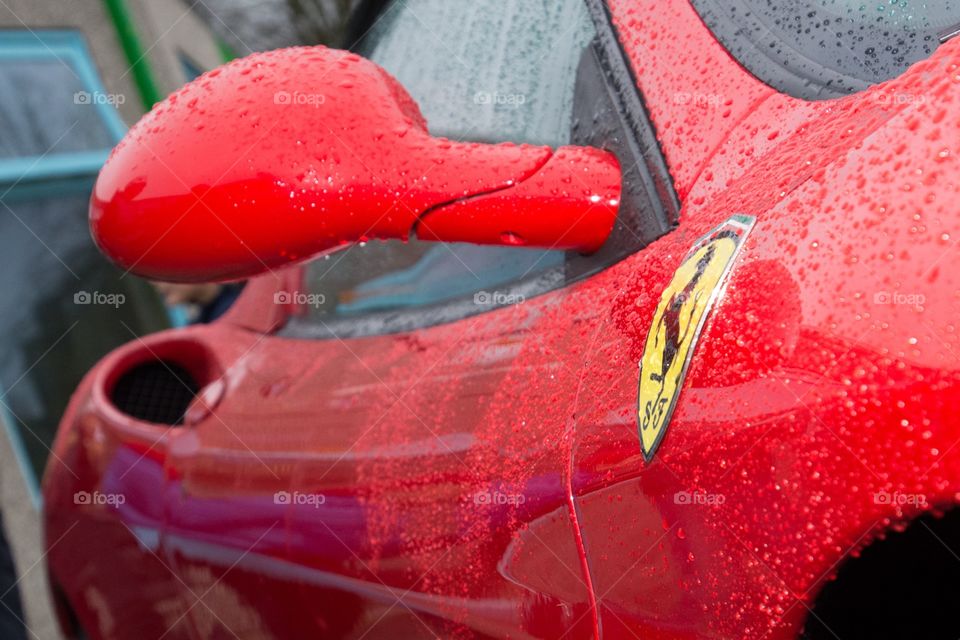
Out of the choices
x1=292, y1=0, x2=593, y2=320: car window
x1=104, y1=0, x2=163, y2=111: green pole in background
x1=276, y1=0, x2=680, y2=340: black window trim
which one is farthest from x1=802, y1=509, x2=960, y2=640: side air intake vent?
x1=104, y1=0, x2=163, y2=111: green pole in background

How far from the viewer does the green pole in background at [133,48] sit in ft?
22.1

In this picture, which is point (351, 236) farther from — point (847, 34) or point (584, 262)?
point (847, 34)

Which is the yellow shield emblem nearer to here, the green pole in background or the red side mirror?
the red side mirror

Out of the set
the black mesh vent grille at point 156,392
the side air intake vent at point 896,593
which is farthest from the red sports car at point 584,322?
the black mesh vent grille at point 156,392

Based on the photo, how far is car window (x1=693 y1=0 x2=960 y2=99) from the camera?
80 centimetres

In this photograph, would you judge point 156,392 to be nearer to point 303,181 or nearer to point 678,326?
point 303,181

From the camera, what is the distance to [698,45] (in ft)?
3.25

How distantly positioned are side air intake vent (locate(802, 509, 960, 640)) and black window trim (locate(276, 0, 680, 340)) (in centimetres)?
39

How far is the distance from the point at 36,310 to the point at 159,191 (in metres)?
5.16

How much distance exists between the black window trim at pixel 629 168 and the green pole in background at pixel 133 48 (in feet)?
20.2

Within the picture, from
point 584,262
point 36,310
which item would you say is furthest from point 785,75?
point 36,310

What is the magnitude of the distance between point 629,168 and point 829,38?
237 mm

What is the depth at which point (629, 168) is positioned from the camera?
100 centimetres

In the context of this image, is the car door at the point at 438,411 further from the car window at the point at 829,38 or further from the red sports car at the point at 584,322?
the car window at the point at 829,38
